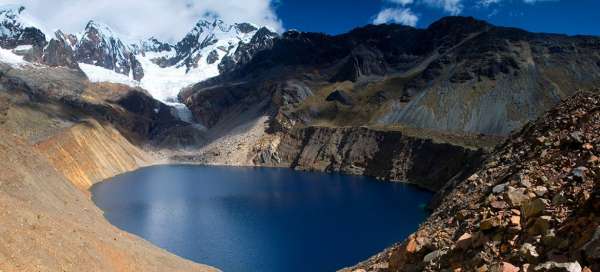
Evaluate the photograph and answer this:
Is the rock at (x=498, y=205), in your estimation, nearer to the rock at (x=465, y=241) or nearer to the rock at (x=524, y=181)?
the rock at (x=524, y=181)

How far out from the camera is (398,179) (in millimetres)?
143875

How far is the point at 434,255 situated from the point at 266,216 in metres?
73.5

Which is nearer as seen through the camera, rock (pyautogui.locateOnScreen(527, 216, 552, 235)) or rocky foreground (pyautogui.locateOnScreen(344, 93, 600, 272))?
rocky foreground (pyautogui.locateOnScreen(344, 93, 600, 272))

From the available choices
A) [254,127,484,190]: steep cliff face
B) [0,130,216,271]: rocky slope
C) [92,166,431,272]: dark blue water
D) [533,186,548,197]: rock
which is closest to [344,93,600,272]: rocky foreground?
[533,186,548,197]: rock

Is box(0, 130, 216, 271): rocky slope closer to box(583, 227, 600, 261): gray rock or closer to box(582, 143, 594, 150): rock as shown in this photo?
box(583, 227, 600, 261): gray rock

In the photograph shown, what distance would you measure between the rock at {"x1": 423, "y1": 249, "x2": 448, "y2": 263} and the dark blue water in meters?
39.3

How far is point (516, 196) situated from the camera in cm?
1997

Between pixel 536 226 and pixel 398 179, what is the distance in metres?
129

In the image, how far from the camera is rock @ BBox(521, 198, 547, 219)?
17.9 metres

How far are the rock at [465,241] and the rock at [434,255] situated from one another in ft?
2.58

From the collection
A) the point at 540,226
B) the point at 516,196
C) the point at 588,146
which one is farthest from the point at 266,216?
the point at 540,226

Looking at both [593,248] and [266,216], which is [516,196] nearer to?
[593,248]

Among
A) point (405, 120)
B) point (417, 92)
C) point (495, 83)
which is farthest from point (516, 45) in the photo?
point (405, 120)

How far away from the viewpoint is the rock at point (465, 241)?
19.4 meters
